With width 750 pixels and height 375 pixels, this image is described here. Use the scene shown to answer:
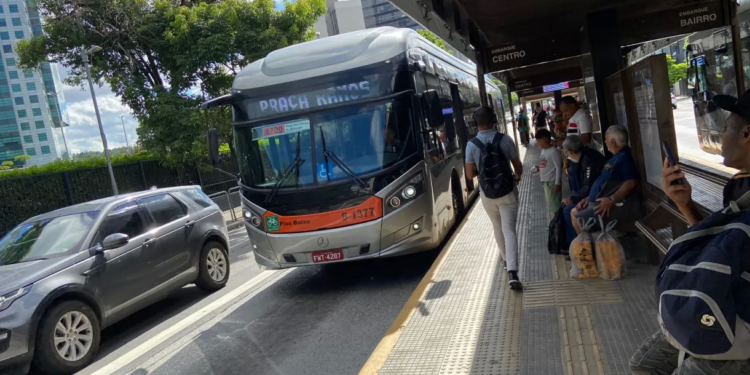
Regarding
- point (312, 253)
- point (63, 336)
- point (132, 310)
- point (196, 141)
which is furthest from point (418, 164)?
point (196, 141)

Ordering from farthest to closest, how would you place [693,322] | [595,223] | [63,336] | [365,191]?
[365,191]
[63,336]
[595,223]
[693,322]

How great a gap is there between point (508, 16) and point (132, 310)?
624 centimetres

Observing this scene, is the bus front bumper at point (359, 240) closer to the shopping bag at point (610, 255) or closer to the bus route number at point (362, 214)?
the bus route number at point (362, 214)

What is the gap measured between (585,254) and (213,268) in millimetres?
5418

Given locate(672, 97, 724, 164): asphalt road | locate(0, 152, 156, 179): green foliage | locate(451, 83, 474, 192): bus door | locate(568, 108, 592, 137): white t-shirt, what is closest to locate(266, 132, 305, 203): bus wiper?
locate(568, 108, 592, 137): white t-shirt

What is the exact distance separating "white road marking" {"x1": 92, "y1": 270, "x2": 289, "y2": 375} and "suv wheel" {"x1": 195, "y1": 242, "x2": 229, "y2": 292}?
337mm

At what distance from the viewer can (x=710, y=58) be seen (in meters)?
12.5

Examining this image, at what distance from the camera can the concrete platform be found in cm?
366

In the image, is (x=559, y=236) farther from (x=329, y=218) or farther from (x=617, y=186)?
(x=329, y=218)

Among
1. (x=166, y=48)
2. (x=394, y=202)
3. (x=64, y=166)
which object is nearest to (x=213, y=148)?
(x=394, y=202)

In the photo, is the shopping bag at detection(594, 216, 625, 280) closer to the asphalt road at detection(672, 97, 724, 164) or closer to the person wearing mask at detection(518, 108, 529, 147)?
the asphalt road at detection(672, 97, 724, 164)

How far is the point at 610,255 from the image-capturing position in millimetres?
4867

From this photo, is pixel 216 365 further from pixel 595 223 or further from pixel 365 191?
pixel 595 223

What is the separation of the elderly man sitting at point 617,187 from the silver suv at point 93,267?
203 inches
